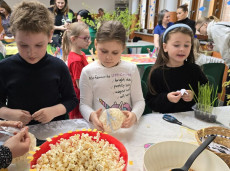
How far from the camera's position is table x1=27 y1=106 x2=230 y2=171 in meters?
1.00

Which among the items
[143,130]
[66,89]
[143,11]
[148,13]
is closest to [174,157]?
[143,130]

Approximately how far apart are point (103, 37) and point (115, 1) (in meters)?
9.69

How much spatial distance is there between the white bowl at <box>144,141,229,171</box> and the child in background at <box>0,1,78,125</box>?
0.66 meters

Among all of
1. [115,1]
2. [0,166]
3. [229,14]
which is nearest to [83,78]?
[0,166]

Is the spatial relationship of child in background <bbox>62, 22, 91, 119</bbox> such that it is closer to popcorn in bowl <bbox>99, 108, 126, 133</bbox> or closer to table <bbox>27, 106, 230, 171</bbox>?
table <bbox>27, 106, 230, 171</bbox>

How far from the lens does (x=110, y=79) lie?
141cm

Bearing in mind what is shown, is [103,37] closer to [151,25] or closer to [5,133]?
[5,133]

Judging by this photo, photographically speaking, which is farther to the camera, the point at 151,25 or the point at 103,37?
the point at 151,25

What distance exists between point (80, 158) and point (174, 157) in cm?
40

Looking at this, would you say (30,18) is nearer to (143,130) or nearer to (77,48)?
(143,130)

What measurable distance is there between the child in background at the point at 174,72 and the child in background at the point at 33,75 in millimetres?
759

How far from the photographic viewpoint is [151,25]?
841 cm

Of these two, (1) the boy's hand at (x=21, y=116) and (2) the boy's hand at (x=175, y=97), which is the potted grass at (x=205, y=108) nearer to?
(2) the boy's hand at (x=175, y=97)

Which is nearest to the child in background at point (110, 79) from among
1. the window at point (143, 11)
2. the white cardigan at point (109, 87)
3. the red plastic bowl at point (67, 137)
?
the white cardigan at point (109, 87)
